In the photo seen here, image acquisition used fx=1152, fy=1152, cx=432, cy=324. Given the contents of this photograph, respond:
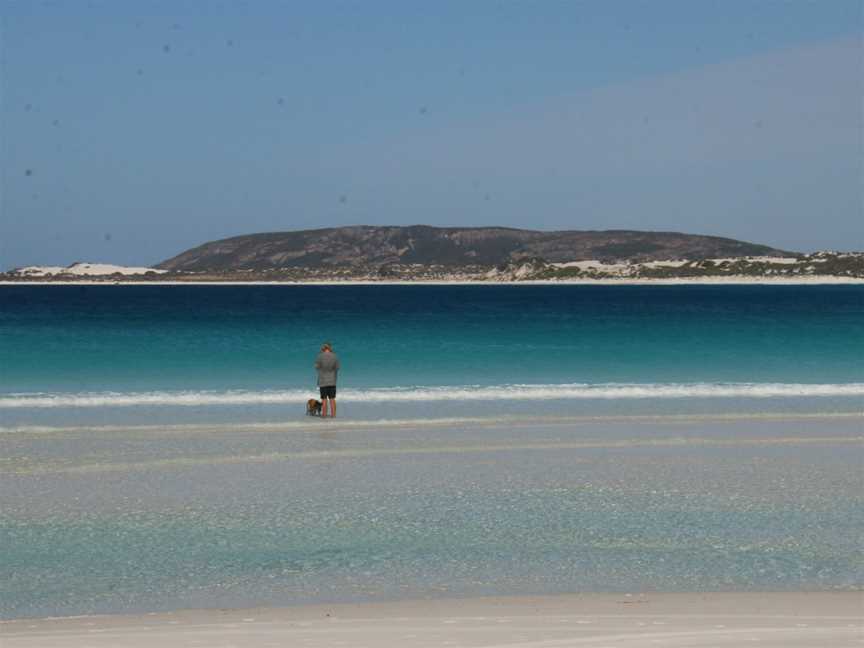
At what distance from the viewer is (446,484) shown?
15289 millimetres

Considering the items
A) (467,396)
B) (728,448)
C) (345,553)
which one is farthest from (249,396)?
(345,553)

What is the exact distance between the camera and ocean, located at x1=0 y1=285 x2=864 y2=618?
34.6 feet

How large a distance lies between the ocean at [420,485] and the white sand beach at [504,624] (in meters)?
0.40

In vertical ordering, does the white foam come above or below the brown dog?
below

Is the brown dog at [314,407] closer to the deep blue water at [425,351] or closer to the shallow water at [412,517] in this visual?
the shallow water at [412,517]

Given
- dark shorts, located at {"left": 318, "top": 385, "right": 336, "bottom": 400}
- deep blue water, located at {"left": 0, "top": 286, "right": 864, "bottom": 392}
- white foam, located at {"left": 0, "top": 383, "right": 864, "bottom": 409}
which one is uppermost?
dark shorts, located at {"left": 318, "top": 385, "right": 336, "bottom": 400}

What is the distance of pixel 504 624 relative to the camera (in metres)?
8.95

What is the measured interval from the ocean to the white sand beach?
398mm

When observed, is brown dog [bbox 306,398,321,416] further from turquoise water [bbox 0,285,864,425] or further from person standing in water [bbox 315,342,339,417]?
turquoise water [bbox 0,285,864,425]

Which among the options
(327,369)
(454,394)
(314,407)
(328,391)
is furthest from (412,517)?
(454,394)

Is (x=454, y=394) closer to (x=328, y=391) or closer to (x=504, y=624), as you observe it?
(x=328, y=391)

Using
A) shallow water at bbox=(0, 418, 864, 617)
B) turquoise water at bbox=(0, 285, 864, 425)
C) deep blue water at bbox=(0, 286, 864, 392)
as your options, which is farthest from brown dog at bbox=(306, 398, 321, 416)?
Answer: deep blue water at bbox=(0, 286, 864, 392)

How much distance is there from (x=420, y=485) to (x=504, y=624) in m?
6.29

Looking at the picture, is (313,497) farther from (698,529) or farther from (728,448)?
(728,448)
